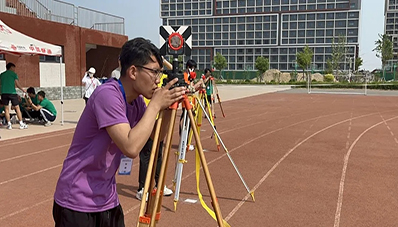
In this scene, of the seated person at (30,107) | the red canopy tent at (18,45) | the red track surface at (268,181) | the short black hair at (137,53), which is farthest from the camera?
the seated person at (30,107)

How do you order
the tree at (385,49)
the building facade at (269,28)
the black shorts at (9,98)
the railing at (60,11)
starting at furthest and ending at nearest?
the building facade at (269,28), the tree at (385,49), the railing at (60,11), the black shorts at (9,98)

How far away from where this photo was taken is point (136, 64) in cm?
186

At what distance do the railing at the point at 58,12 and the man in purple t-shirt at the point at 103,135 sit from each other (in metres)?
18.4

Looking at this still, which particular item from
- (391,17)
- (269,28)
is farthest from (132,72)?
(391,17)

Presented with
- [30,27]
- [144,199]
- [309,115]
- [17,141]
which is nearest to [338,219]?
[144,199]

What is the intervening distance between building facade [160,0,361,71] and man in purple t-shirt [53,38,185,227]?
272 ft

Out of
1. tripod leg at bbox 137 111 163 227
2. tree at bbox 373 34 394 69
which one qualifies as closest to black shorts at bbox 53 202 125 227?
tripod leg at bbox 137 111 163 227

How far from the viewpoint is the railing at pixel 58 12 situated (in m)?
18.8

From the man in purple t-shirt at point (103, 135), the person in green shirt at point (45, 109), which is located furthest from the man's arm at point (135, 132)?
the person in green shirt at point (45, 109)

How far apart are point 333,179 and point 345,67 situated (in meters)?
79.7

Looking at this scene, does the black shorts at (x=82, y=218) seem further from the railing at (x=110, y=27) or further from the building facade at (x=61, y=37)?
the railing at (x=110, y=27)

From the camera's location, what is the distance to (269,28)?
282 ft

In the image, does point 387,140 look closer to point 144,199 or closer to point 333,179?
point 333,179

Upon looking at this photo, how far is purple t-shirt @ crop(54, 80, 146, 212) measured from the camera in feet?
5.84
